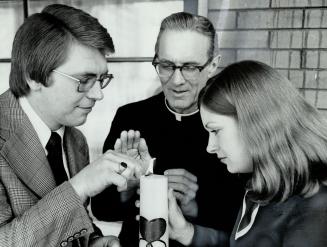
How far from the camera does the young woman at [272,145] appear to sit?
108 centimetres

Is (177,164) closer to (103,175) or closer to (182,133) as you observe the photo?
(182,133)

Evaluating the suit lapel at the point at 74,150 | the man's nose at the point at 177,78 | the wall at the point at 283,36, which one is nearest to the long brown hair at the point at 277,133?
the man's nose at the point at 177,78

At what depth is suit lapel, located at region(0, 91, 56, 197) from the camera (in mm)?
1214

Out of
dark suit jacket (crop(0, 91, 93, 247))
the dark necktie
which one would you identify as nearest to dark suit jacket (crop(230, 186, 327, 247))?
dark suit jacket (crop(0, 91, 93, 247))

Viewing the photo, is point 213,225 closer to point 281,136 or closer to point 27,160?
point 281,136

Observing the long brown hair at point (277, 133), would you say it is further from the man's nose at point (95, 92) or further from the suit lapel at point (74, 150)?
the suit lapel at point (74, 150)

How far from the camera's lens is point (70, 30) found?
130 cm

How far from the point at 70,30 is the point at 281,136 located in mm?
809

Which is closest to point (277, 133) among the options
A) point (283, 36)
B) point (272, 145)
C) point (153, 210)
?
point (272, 145)

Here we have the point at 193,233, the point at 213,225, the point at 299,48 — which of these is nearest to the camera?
the point at 193,233

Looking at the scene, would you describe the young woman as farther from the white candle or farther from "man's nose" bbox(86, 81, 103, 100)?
"man's nose" bbox(86, 81, 103, 100)

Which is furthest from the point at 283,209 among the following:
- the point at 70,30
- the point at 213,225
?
the point at 70,30

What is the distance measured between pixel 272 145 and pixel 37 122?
84cm

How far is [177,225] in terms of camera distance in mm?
1325
